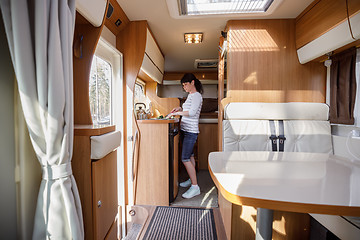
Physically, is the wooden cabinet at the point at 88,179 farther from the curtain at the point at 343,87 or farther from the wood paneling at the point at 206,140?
the wood paneling at the point at 206,140

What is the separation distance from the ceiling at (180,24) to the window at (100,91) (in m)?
0.72

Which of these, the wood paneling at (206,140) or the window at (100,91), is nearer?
the window at (100,91)

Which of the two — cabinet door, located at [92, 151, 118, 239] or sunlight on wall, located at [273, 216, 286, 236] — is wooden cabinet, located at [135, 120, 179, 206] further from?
sunlight on wall, located at [273, 216, 286, 236]

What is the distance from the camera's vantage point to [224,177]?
789 mm

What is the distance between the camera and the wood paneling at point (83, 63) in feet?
4.01

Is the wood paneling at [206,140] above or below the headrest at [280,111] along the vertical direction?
below

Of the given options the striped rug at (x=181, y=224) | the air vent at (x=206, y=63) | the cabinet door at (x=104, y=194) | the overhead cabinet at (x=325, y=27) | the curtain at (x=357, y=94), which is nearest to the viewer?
the cabinet door at (x=104, y=194)

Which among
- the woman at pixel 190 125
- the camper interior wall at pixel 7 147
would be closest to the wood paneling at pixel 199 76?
the woman at pixel 190 125

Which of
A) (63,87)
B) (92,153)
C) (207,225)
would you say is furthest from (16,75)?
(207,225)

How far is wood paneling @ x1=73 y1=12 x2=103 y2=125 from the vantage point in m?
1.22

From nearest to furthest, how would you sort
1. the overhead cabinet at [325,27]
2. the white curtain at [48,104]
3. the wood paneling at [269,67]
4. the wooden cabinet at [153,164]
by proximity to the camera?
1. the white curtain at [48,104]
2. the overhead cabinet at [325,27]
3. the wood paneling at [269,67]
4. the wooden cabinet at [153,164]

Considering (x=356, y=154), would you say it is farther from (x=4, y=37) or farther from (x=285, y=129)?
(x=4, y=37)

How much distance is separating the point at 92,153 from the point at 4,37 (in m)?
0.69

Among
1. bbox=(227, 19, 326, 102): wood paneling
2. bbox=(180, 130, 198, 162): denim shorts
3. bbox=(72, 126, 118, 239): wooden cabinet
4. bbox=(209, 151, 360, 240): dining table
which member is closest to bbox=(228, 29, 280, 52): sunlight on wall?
bbox=(227, 19, 326, 102): wood paneling
